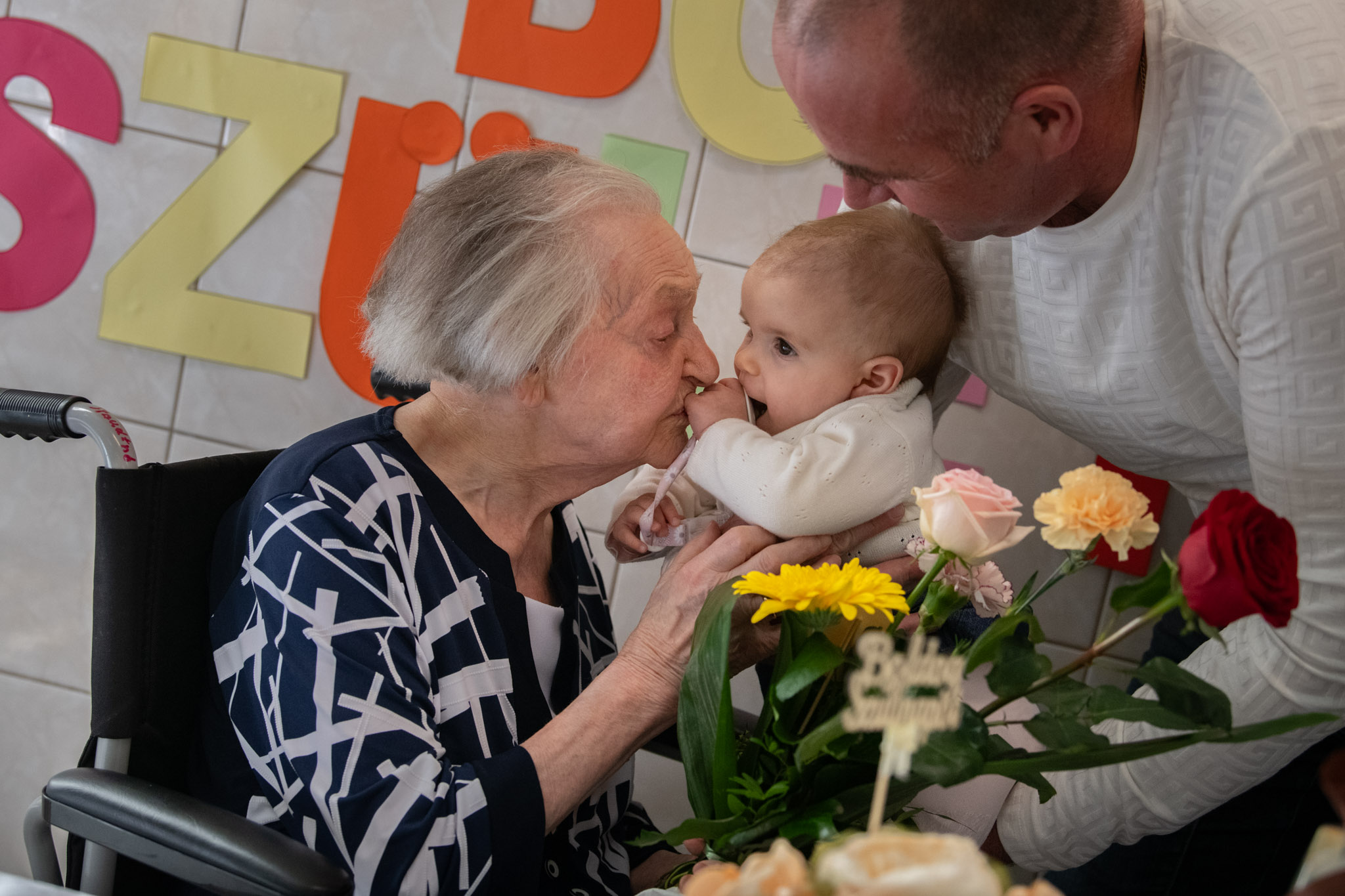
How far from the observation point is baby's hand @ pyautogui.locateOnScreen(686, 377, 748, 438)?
1359 mm

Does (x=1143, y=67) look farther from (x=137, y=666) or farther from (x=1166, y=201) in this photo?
(x=137, y=666)

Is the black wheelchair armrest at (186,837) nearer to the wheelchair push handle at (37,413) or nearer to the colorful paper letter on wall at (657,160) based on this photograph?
the wheelchair push handle at (37,413)

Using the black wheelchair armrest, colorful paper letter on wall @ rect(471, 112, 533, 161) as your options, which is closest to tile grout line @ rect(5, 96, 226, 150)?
colorful paper letter on wall @ rect(471, 112, 533, 161)

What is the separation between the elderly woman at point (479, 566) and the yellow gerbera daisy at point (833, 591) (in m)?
0.39

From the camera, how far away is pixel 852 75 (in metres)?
1.03

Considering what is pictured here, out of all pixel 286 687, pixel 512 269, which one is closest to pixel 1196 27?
pixel 512 269

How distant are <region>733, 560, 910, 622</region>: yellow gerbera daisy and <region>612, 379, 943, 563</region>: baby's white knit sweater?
0.41 metres

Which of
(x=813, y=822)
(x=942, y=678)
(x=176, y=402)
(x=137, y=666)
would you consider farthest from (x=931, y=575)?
(x=176, y=402)

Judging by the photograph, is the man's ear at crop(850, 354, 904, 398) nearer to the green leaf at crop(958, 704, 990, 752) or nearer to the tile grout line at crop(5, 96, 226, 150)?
the green leaf at crop(958, 704, 990, 752)

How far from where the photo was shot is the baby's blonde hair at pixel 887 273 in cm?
138

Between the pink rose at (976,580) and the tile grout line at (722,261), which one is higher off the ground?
the tile grout line at (722,261)

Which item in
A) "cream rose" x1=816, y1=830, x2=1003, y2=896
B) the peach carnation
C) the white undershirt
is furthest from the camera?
the white undershirt

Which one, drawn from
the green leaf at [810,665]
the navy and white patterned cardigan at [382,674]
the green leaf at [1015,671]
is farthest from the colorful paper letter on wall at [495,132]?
the green leaf at [1015,671]

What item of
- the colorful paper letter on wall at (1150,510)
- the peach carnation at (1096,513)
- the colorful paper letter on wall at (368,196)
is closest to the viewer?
the peach carnation at (1096,513)
